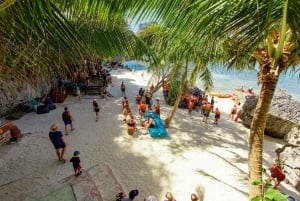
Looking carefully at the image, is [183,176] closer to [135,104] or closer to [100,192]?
[100,192]

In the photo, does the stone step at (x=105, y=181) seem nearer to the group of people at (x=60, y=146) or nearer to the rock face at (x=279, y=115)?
the group of people at (x=60, y=146)

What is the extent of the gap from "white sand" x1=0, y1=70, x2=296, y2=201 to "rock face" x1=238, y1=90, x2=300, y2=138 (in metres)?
1.65

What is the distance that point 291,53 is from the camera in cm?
338

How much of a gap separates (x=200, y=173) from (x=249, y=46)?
21.7ft

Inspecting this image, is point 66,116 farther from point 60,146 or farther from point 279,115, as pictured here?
point 279,115

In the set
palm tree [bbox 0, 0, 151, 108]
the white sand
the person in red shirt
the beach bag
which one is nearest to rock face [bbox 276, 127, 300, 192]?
the person in red shirt

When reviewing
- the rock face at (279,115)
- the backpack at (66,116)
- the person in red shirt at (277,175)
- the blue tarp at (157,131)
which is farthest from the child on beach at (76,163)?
the rock face at (279,115)

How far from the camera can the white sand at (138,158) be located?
6859mm

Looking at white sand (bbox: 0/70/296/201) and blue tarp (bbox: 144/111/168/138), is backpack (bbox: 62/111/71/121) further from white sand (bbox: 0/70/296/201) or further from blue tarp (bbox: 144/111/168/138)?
blue tarp (bbox: 144/111/168/138)

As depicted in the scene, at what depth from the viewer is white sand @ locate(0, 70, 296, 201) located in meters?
6.86

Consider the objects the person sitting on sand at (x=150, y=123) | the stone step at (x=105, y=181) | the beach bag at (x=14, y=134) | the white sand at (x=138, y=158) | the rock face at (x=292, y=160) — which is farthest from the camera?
the person sitting on sand at (x=150, y=123)

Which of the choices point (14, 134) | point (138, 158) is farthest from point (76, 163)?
point (14, 134)

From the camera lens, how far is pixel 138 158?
8.51m

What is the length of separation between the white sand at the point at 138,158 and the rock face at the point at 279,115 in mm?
1651
